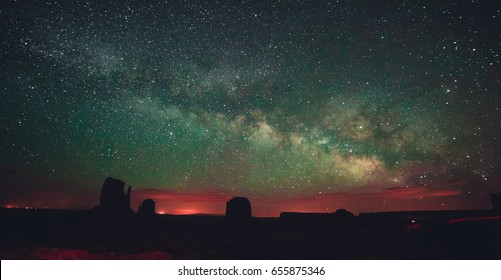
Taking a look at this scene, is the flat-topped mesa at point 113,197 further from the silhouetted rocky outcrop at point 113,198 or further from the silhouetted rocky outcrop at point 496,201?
the silhouetted rocky outcrop at point 496,201

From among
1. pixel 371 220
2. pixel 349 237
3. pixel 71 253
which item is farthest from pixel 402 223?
Answer: pixel 71 253

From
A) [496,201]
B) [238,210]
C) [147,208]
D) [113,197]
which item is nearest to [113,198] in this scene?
[113,197]

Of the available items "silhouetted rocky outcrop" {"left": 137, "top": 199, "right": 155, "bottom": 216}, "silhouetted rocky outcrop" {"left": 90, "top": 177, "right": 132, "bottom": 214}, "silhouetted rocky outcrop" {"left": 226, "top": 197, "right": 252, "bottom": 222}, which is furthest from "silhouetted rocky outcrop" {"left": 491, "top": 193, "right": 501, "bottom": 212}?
"silhouetted rocky outcrop" {"left": 137, "top": 199, "right": 155, "bottom": 216}

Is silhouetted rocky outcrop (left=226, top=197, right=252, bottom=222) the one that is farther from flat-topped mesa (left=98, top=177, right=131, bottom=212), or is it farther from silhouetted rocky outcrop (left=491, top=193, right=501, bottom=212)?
silhouetted rocky outcrop (left=491, top=193, right=501, bottom=212)

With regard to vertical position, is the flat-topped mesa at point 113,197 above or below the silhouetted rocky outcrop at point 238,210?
above

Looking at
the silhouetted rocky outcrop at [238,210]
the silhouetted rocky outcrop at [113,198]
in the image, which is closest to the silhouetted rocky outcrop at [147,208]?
the silhouetted rocky outcrop at [113,198]

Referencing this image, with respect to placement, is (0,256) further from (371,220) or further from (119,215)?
(371,220)
